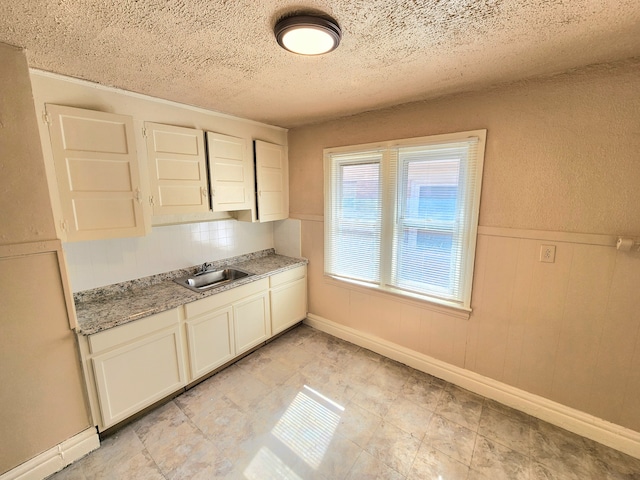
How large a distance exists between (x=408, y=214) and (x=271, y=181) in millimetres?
1561

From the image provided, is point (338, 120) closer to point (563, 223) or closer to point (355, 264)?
point (355, 264)

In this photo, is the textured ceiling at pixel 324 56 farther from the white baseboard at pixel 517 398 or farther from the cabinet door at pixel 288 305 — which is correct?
the white baseboard at pixel 517 398

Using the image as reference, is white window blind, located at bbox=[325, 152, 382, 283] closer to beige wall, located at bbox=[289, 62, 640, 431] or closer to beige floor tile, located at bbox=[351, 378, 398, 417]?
beige wall, located at bbox=[289, 62, 640, 431]

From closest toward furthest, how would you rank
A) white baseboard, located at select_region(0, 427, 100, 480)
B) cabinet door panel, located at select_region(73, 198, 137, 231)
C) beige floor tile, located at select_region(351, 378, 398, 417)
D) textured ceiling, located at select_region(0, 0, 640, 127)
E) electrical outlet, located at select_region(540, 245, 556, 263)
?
textured ceiling, located at select_region(0, 0, 640, 127) < white baseboard, located at select_region(0, 427, 100, 480) < cabinet door panel, located at select_region(73, 198, 137, 231) < electrical outlet, located at select_region(540, 245, 556, 263) < beige floor tile, located at select_region(351, 378, 398, 417)

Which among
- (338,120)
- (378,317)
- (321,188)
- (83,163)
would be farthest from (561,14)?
(83,163)

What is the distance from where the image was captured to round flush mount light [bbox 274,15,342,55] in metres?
1.15

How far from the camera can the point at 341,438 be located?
72.4 inches

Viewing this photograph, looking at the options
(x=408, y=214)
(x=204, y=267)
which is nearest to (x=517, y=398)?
(x=408, y=214)

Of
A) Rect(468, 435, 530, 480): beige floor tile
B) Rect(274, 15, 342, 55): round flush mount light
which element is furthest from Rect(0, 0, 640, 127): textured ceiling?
Rect(468, 435, 530, 480): beige floor tile

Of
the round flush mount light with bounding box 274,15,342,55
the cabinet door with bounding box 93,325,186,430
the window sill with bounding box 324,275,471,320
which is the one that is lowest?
the cabinet door with bounding box 93,325,186,430

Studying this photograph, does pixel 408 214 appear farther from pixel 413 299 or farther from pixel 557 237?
pixel 557 237

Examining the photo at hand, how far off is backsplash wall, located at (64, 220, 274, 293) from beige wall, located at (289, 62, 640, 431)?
204 cm

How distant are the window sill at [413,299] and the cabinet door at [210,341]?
1238 millimetres

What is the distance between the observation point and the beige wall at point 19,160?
1.36 m
